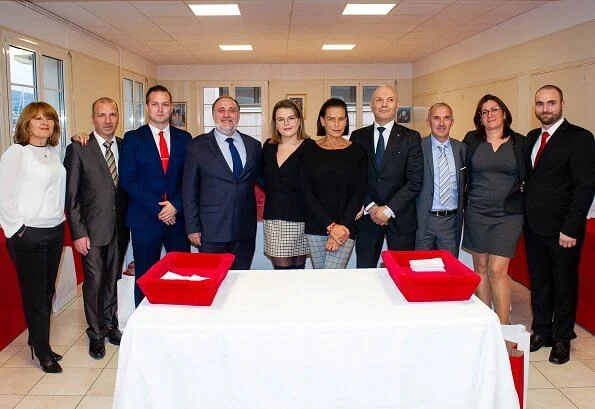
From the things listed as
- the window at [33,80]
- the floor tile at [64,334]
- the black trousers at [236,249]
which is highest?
the window at [33,80]

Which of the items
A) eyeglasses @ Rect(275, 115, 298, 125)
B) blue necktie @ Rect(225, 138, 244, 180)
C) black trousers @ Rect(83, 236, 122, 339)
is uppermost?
eyeglasses @ Rect(275, 115, 298, 125)

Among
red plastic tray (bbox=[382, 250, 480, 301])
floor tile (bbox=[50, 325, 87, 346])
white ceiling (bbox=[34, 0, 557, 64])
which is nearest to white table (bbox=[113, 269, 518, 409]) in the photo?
red plastic tray (bbox=[382, 250, 480, 301])

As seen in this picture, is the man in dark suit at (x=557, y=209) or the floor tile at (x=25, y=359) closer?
the man in dark suit at (x=557, y=209)

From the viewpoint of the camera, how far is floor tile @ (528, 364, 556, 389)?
3.12m

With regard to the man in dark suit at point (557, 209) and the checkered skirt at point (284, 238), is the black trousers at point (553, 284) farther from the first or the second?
the checkered skirt at point (284, 238)

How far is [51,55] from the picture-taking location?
7730 mm

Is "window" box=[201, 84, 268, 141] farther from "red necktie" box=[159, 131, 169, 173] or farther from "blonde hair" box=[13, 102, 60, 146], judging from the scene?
"blonde hair" box=[13, 102, 60, 146]

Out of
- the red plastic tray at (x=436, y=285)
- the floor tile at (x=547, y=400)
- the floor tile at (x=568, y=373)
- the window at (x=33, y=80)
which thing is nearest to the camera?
the red plastic tray at (x=436, y=285)

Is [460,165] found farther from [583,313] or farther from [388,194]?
[583,313]

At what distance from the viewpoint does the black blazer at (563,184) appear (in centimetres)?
323

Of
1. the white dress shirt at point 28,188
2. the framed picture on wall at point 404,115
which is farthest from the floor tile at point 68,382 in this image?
the framed picture on wall at point 404,115

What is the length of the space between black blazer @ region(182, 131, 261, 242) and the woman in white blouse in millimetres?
770

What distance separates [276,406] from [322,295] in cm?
46

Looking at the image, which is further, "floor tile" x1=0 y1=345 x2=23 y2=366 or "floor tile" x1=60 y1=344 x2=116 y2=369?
"floor tile" x1=0 y1=345 x2=23 y2=366
